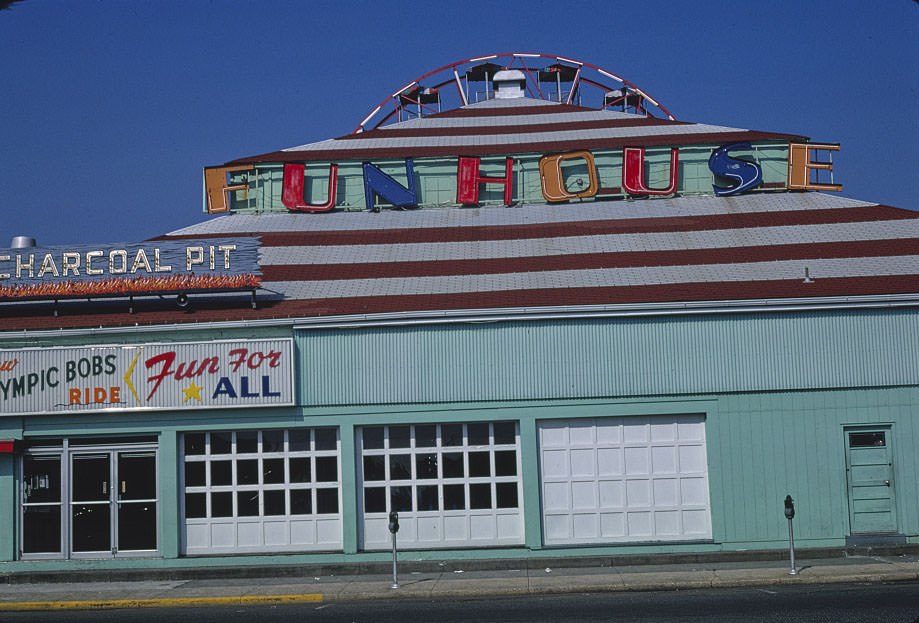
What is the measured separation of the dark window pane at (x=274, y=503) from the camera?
21547 millimetres

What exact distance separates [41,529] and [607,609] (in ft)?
44.6

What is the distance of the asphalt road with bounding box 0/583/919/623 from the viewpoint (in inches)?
562

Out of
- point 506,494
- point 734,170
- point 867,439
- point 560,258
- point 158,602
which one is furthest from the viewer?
point 734,170

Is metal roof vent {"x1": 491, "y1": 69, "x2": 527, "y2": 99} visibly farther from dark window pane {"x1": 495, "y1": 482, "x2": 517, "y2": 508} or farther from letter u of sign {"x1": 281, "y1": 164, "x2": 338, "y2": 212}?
dark window pane {"x1": 495, "y1": 482, "x2": 517, "y2": 508}

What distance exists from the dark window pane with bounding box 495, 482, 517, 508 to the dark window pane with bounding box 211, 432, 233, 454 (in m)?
6.20

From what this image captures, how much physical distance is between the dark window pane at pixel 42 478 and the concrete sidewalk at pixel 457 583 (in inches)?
83.8

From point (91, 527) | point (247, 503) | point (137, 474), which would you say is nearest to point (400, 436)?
point (247, 503)

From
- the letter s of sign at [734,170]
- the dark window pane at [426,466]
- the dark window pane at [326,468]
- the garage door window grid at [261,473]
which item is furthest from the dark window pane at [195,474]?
the letter s of sign at [734,170]

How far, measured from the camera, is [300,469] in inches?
850

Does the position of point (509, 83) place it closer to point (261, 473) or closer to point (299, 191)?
point (299, 191)

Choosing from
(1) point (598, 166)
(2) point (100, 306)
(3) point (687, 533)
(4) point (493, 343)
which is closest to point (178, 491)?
(2) point (100, 306)

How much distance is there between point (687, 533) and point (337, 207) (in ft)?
55.1

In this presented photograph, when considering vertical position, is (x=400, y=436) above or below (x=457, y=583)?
above

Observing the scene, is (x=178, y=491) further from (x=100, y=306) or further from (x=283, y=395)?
(x=100, y=306)
